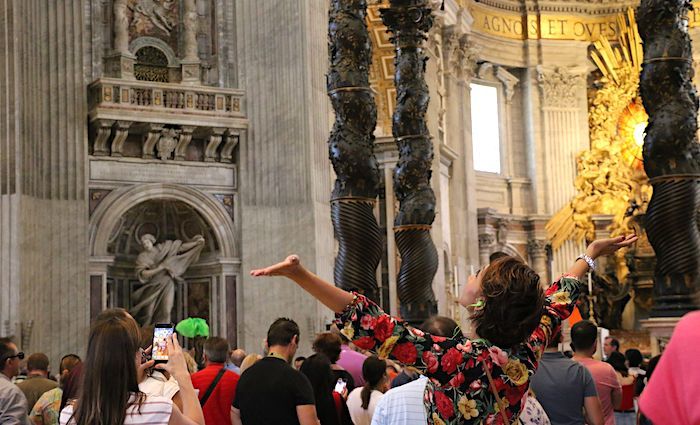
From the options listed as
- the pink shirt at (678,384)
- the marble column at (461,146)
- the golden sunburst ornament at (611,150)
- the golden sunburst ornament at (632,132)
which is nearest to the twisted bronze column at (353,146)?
the pink shirt at (678,384)

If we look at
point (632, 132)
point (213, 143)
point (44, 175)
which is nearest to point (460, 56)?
point (632, 132)

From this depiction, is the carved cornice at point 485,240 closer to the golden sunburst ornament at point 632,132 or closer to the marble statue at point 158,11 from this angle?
the golden sunburst ornament at point 632,132

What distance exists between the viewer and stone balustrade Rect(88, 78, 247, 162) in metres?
16.4

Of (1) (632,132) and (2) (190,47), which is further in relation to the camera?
(1) (632,132)

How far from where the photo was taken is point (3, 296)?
50.2 feet

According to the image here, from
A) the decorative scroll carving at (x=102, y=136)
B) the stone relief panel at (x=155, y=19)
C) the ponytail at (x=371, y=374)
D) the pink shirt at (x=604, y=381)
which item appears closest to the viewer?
the pink shirt at (x=604, y=381)

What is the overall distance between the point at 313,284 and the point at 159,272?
1423 centimetres

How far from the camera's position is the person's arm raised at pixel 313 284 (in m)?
3.23

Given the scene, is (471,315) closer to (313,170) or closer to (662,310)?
(662,310)

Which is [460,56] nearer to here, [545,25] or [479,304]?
[545,25]

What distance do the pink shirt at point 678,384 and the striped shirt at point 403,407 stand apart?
237 centimetres

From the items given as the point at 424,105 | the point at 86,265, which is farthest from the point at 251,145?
the point at 424,105

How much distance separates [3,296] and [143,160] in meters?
2.94

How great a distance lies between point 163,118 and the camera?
1673 cm
